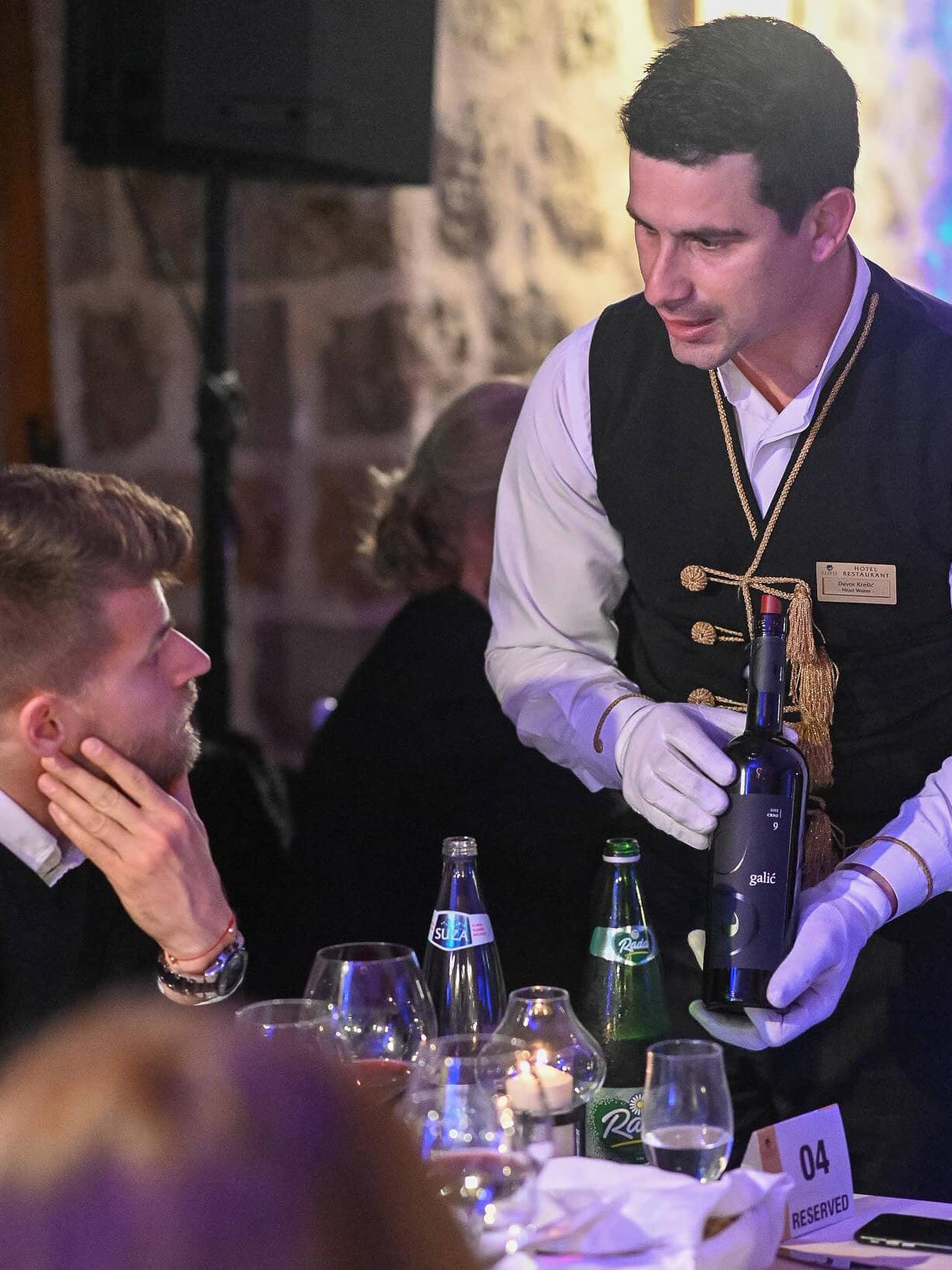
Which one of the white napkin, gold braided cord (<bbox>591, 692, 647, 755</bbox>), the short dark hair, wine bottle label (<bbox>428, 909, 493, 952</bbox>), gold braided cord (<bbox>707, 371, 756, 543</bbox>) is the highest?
the short dark hair

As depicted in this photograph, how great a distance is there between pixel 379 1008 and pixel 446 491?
1429mm

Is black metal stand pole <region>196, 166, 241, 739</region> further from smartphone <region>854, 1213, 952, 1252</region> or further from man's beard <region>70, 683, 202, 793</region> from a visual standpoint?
smartphone <region>854, 1213, 952, 1252</region>

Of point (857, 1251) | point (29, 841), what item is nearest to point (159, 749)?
point (29, 841)

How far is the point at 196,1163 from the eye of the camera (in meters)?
0.49

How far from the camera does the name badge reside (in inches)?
64.0

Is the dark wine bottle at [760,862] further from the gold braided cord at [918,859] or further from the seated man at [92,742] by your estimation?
the seated man at [92,742]

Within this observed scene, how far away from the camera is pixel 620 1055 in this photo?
1.42m

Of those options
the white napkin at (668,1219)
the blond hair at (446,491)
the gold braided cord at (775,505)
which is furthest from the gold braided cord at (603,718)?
the blond hair at (446,491)

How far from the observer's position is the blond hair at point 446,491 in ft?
8.48

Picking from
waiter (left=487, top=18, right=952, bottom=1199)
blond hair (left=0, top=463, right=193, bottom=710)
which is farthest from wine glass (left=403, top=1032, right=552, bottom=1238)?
blond hair (left=0, top=463, right=193, bottom=710)

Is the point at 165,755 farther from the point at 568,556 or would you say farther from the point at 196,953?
the point at 568,556

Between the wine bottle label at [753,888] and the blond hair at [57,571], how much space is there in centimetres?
65

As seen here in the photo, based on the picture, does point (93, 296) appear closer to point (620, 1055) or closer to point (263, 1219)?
point (620, 1055)

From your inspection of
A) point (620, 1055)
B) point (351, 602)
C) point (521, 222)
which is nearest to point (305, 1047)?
point (620, 1055)
